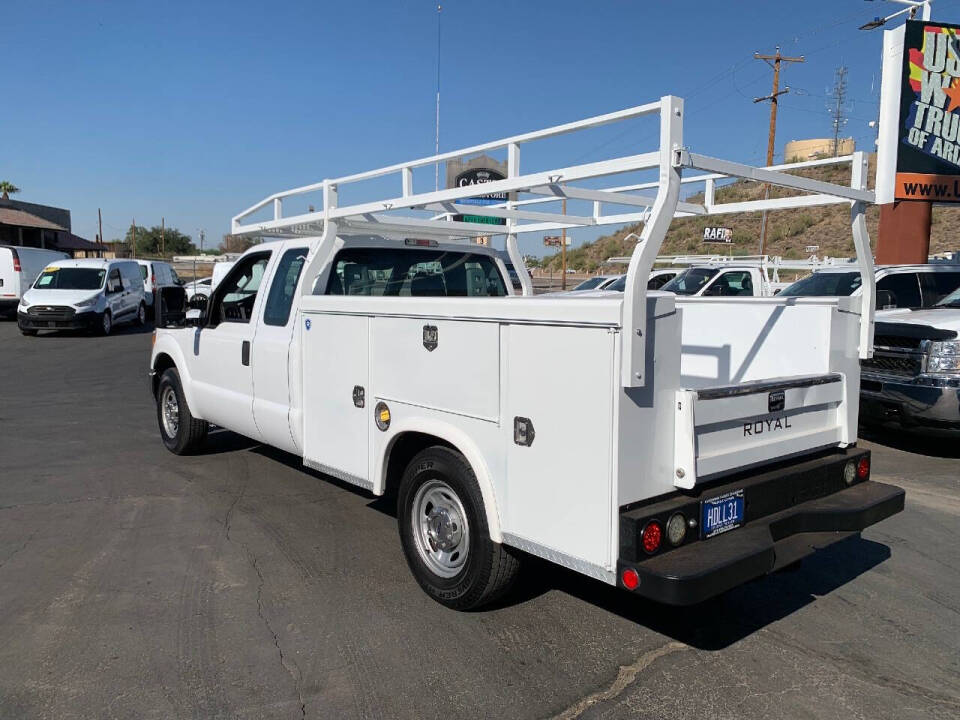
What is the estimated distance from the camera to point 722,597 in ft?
14.2

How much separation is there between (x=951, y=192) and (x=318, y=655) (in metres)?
16.1

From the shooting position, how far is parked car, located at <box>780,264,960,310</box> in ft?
31.6

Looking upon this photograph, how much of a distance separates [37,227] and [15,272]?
23.4 meters

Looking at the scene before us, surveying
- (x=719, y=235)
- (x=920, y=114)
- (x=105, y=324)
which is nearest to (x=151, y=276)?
(x=105, y=324)

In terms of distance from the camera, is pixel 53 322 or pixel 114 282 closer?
pixel 53 322

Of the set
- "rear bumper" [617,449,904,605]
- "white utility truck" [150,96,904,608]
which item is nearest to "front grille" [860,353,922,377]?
"white utility truck" [150,96,904,608]

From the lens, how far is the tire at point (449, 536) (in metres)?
3.76

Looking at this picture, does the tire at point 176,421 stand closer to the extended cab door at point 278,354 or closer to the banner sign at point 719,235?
the extended cab door at point 278,354

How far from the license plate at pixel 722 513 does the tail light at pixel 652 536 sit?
0.28 m

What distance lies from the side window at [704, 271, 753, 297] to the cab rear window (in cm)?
1022

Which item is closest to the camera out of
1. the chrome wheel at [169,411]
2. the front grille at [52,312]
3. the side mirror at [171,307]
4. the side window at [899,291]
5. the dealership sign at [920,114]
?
the side mirror at [171,307]

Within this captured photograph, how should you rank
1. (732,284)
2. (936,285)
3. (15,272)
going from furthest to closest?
(15,272), (732,284), (936,285)

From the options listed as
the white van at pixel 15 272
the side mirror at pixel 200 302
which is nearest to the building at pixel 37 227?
the white van at pixel 15 272

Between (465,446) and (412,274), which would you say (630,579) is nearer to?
(465,446)
